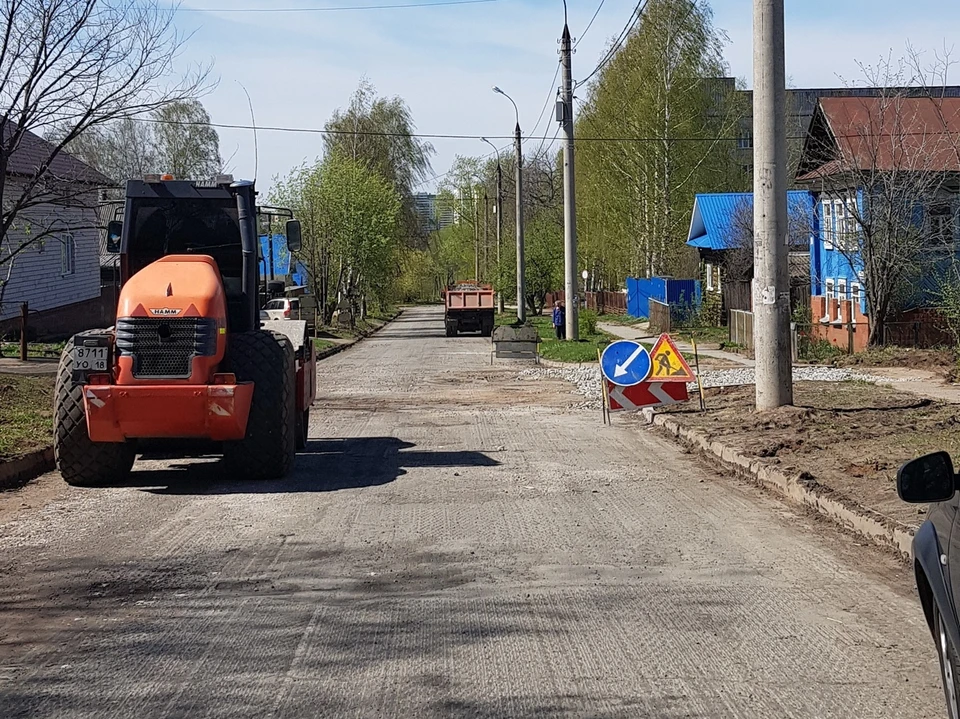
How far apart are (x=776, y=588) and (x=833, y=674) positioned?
1.60m

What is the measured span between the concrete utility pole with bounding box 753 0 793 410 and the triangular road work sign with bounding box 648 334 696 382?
1.69 meters

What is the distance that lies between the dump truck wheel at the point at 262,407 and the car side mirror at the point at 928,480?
7499 millimetres

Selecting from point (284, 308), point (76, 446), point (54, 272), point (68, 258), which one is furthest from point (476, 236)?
point (76, 446)

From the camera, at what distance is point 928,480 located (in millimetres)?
3826

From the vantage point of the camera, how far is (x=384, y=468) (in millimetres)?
11797

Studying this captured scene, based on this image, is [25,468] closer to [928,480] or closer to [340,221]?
[928,480]

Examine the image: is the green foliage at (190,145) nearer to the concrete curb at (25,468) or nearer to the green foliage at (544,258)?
the green foliage at (544,258)

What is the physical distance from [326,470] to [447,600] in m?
5.21

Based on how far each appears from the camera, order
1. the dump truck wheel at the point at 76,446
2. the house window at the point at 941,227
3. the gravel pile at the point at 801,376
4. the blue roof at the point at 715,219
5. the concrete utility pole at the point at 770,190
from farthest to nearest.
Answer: the blue roof at the point at 715,219
the house window at the point at 941,227
the gravel pile at the point at 801,376
the concrete utility pole at the point at 770,190
the dump truck wheel at the point at 76,446

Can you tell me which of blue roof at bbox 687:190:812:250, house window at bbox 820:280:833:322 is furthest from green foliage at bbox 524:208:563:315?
house window at bbox 820:280:833:322

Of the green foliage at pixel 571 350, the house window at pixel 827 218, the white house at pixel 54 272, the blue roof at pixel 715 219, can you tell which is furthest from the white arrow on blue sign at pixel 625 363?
the blue roof at pixel 715 219

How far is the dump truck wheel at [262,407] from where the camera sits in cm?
1061

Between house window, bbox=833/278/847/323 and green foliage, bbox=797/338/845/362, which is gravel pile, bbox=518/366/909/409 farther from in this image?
house window, bbox=833/278/847/323

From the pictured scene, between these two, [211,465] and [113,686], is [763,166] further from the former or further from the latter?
[113,686]
